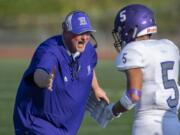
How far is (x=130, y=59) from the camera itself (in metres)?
4.54

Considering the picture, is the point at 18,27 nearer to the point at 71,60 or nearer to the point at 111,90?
the point at 111,90

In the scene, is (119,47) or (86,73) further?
(86,73)

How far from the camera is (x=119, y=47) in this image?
4934 mm

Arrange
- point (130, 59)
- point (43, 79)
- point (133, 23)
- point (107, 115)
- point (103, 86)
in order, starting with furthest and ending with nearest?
1. point (103, 86)
2. point (107, 115)
3. point (43, 79)
4. point (133, 23)
5. point (130, 59)

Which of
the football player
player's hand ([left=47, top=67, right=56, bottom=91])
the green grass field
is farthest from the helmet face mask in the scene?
the green grass field

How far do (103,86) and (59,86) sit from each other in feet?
35.7

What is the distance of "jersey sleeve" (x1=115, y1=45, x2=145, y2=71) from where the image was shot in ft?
14.9

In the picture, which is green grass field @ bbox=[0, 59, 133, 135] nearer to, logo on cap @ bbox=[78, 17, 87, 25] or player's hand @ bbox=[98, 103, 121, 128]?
player's hand @ bbox=[98, 103, 121, 128]

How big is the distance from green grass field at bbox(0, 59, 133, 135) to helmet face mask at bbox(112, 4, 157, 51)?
4.58 meters

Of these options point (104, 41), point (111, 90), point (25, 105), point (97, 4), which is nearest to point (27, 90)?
point (25, 105)

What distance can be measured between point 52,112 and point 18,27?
3690 cm

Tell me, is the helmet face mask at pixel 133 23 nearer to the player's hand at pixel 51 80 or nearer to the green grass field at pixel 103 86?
the player's hand at pixel 51 80

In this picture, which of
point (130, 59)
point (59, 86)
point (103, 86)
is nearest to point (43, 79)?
point (59, 86)

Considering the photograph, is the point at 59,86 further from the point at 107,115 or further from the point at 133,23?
the point at 133,23
